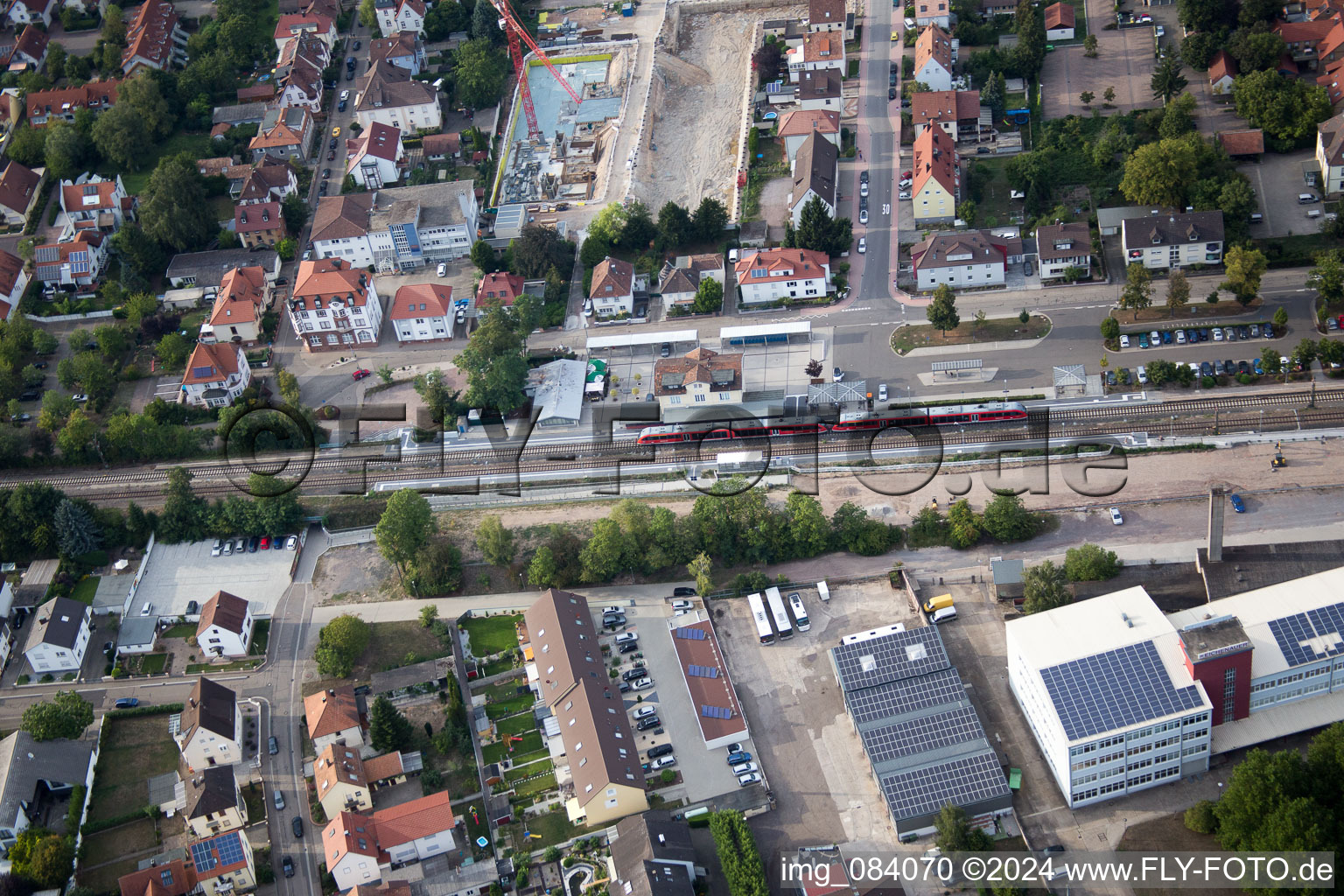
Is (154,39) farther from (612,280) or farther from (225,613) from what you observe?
(225,613)

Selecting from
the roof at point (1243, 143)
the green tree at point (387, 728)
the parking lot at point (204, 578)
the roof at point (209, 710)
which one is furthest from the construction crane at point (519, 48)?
the green tree at point (387, 728)

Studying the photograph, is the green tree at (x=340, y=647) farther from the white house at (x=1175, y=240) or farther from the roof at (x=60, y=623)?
the white house at (x=1175, y=240)

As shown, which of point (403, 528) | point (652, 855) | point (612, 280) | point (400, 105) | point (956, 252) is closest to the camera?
point (652, 855)

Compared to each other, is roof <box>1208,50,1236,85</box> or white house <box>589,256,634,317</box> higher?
roof <box>1208,50,1236,85</box>

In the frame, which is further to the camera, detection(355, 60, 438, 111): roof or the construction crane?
the construction crane

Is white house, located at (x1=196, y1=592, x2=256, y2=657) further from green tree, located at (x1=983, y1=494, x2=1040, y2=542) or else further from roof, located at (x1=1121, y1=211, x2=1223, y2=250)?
roof, located at (x1=1121, y1=211, x2=1223, y2=250)

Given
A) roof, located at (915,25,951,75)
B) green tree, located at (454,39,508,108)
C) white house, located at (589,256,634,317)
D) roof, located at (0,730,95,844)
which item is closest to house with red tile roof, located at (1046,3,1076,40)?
roof, located at (915,25,951,75)

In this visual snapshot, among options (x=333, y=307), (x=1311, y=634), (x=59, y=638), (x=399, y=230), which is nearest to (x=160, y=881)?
(x=59, y=638)

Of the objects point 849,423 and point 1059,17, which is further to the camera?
point 1059,17
